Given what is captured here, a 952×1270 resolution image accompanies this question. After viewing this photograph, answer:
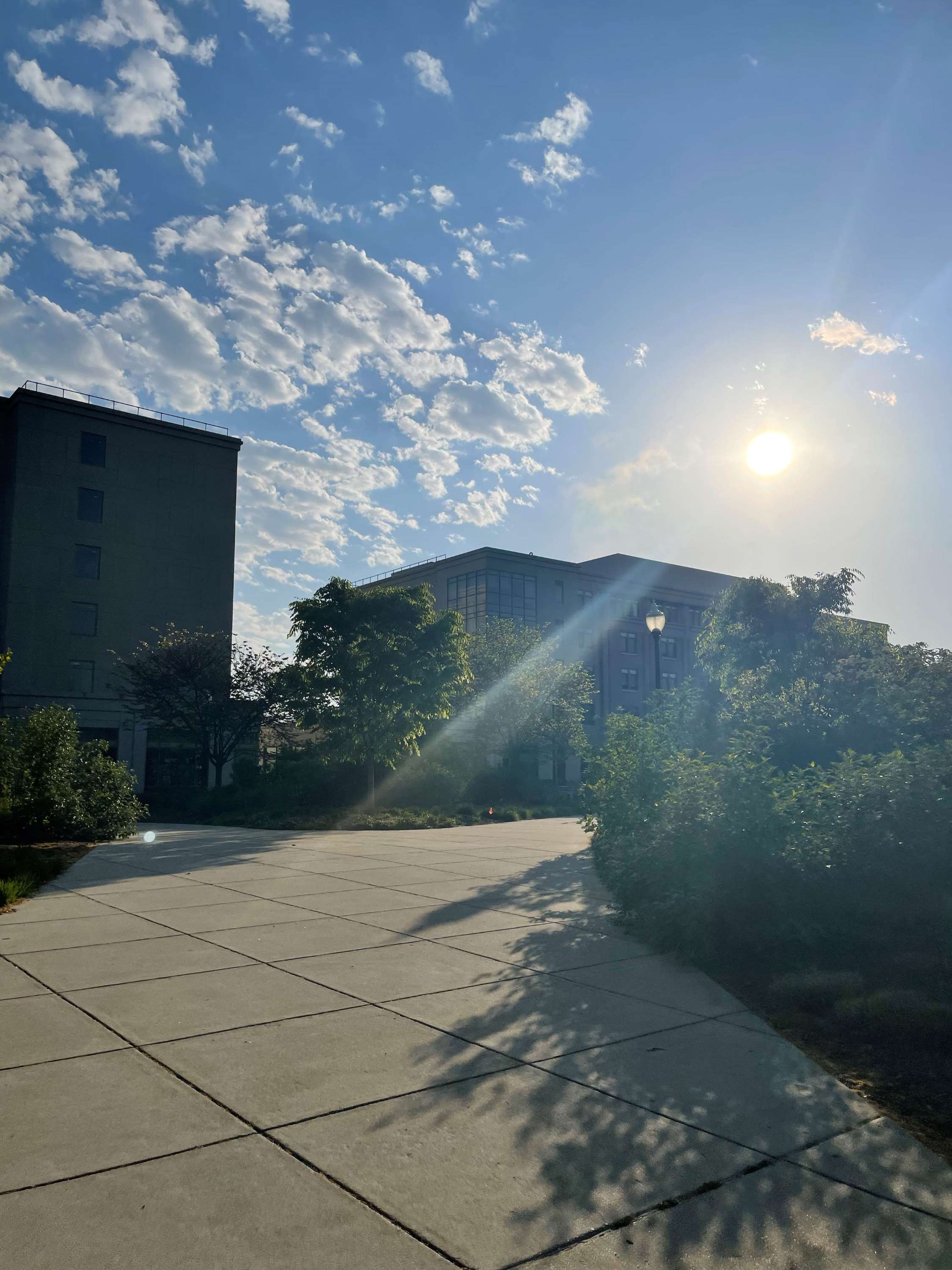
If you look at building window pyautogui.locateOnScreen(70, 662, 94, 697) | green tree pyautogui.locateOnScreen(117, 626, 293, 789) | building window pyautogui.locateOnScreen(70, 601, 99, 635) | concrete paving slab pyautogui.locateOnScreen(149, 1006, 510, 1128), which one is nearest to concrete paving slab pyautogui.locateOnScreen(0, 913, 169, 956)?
concrete paving slab pyautogui.locateOnScreen(149, 1006, 510, 1128)

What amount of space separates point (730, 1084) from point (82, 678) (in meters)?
46.0

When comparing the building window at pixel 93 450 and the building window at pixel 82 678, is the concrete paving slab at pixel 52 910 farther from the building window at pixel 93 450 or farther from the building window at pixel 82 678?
the building window at pixel 93 450

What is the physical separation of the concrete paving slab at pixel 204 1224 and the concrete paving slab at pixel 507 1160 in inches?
5.5

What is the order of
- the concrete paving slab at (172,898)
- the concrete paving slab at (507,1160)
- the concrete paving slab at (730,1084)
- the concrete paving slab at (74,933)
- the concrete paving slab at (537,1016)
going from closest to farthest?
the concrete paving slab at (507,1160) → the concrete paving slab at (730,1084) → the concrete paving slab at (537,1016) → the concrete paving slab at (74,933) → the concrete paving slab at (172,898)

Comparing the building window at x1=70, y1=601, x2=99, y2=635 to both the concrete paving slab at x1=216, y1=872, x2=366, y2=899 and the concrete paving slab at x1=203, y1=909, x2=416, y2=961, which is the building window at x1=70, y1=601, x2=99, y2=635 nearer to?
the concrete paving slab at x1=216, y1=872, x2=366, y2=899

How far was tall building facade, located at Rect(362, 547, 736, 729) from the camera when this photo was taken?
219 ft

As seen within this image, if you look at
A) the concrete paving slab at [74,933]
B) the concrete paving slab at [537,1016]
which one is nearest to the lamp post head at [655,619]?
the concrete paving slab at [74,933]

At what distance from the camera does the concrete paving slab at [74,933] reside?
24.9ft

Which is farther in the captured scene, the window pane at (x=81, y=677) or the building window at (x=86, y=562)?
the building window at (x=86, y=562)

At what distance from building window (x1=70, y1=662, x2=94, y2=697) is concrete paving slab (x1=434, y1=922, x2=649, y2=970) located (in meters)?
41.7

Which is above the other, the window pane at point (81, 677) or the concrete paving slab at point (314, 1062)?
the window pane at point (81, 677)

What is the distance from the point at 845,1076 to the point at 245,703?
32066mm

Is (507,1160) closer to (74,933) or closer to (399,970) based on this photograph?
(399,970)

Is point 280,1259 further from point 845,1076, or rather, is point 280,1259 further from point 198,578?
point 198,578
